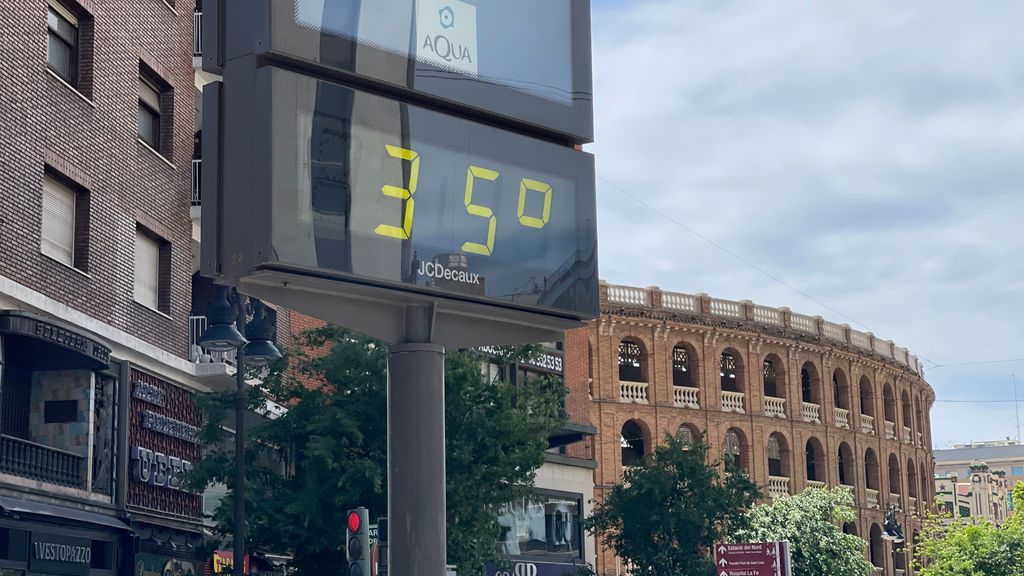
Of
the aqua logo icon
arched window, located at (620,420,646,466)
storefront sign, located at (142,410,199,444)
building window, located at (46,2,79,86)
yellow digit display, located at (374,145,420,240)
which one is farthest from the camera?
A: arched window, located at (620,420,646,466)

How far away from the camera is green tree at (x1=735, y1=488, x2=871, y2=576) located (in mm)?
51000

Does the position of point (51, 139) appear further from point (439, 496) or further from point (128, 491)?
point (439, 496)

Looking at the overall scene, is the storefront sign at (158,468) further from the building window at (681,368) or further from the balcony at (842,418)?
the balcony at (842,418)

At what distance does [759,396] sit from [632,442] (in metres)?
6.71

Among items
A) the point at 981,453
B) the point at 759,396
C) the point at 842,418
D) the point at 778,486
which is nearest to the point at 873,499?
the point at 842,418

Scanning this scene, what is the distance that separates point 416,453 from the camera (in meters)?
7.97

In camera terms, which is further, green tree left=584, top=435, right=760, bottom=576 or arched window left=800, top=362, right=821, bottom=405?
arched window left=800, top=362, right=821, bottom=405

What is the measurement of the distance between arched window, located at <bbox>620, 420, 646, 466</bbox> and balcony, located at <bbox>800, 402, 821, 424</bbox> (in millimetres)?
9266

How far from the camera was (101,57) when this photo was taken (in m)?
→ 25.2

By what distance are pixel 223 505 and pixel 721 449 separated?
40048mm

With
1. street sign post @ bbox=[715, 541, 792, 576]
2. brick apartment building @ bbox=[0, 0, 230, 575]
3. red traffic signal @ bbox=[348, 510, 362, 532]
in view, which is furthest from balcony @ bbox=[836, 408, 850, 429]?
red traffic signal @ bbox=[348, 510, 362, 532]

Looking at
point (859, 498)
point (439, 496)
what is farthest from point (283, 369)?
point (859, 498)

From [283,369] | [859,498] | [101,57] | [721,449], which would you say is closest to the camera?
[101,57]

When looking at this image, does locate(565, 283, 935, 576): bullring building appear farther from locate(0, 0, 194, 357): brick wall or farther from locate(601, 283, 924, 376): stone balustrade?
locate(0, 0, 194, 357): brick wall
